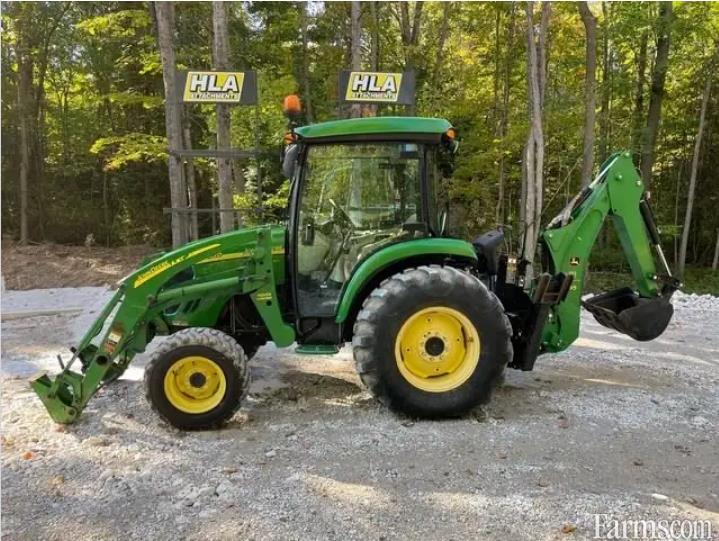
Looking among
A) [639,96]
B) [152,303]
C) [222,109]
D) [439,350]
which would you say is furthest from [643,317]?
[639,96]

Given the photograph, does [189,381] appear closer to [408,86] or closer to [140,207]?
[408,86]

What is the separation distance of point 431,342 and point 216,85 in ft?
15.9

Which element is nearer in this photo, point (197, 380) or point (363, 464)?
point (363, 464)

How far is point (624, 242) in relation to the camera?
15.7 ft

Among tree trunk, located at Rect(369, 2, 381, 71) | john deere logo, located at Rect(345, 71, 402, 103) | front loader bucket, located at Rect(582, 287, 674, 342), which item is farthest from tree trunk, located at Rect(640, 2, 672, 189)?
front loader bucket, located at Rect(582, 287, 674, 342)

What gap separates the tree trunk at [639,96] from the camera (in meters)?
15.4

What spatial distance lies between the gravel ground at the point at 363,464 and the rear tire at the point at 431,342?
7.3 inches

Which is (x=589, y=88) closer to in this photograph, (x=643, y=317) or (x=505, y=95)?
(x=505, y=95)

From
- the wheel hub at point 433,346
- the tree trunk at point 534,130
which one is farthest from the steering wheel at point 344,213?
the tree trunk at point 534,130

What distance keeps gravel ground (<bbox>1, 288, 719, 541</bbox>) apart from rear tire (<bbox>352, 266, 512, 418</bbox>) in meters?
0.19

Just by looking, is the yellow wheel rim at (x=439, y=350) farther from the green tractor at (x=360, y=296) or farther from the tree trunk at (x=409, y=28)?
the tree trunk at (x=409, y=28)

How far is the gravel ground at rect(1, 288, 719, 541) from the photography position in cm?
283

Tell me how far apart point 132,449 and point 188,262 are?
4.18 feet

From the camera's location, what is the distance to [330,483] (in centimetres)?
321
